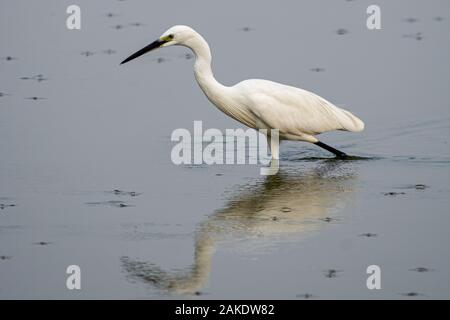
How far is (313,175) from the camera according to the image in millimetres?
11383

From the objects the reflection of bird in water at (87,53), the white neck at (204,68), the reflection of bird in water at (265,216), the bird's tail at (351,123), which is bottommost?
the reflection of bird in water at (265,216)

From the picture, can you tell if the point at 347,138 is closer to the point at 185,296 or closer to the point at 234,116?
the point at 234,116

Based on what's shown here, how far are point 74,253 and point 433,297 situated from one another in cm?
293

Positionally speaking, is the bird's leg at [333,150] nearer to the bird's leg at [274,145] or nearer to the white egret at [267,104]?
the white egret at [267,104]

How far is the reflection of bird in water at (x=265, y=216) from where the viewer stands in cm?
840

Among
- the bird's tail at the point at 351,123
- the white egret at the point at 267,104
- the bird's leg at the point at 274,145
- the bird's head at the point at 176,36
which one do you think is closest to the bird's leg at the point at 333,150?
the white egret at the point at 267,104

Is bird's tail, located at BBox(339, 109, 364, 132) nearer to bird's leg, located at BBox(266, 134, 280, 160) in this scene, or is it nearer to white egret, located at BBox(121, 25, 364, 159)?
white egret, located at BBox(121, 25, 364, 159)

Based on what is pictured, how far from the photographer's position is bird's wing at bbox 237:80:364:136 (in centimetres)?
1174

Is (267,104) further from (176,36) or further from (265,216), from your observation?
(265,216)

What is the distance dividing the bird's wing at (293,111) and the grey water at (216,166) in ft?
1.25

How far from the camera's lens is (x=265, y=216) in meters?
9.83

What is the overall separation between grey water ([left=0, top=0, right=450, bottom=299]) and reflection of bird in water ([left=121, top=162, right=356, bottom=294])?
24 mm

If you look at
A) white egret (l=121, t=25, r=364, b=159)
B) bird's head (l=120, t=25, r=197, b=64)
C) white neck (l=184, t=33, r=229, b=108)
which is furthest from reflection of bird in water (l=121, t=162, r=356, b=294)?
bird's head (l=120, t=25, r=197, b=64)

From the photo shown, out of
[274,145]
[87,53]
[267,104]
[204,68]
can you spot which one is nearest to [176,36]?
[204,68]
